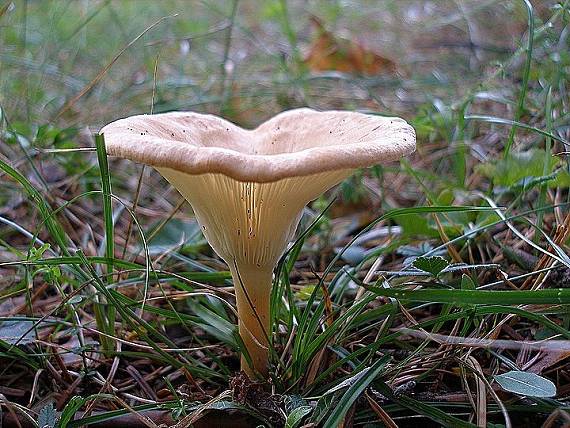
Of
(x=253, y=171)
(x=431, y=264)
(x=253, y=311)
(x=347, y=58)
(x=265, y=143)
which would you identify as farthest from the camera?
(x=347, y=58)

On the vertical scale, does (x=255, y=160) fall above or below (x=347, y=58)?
above

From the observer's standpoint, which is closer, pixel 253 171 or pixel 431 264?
pixel 253 171

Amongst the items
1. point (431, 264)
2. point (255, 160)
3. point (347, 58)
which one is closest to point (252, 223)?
point (255, 160)

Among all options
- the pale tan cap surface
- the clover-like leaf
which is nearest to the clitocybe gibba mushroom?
the pale tan cap surface

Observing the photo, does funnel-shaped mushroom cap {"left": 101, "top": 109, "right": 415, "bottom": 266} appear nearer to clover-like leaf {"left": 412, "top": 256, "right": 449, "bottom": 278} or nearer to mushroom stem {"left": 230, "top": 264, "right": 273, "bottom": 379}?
mushroom stem {"left": 230, "top": 264, "right": 273, "bottom": 379}

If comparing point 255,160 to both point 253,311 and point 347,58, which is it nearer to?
point 253,311

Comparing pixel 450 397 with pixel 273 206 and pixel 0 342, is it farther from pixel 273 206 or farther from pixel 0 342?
pixel 0 342

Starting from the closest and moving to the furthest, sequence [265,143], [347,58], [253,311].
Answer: [253,311] → [265,143] → [347,58]
